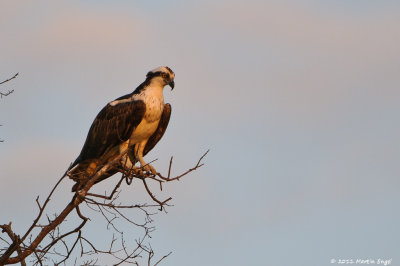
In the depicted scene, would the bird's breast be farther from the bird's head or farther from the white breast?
the bird's head

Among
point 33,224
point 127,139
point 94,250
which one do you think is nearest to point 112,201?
point 94,250

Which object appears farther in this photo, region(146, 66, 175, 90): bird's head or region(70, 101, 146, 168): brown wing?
region(146, 66, 175, 90): bird's head

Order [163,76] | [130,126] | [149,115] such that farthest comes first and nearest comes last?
[163,76], [149,115], [130,126]

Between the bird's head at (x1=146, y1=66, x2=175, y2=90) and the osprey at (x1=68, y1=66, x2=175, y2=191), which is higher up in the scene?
the bird's head at (x1=146, y1=66, x2=175, y2=90)

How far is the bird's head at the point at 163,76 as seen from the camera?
10438 mm

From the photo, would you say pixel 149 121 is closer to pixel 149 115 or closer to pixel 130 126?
pixel 149 115

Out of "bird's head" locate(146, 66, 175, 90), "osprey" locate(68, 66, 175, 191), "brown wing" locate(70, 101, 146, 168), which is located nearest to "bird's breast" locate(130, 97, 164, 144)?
"osprey" locate(68, 66, 175, 191)

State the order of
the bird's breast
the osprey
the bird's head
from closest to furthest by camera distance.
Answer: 1. the osprey
2. the bird's breast
3. the bird's head

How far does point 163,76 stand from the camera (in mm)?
10438

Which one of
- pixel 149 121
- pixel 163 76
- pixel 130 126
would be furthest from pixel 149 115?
pixel 163 76

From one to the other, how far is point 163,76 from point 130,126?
1.04 m

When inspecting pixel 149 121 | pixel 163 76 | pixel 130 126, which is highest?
pixel 163 76

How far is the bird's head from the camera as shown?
411 inches

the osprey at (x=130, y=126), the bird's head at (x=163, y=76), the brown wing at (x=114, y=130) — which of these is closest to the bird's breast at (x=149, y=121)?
the osprey at (x=130, y=126)
